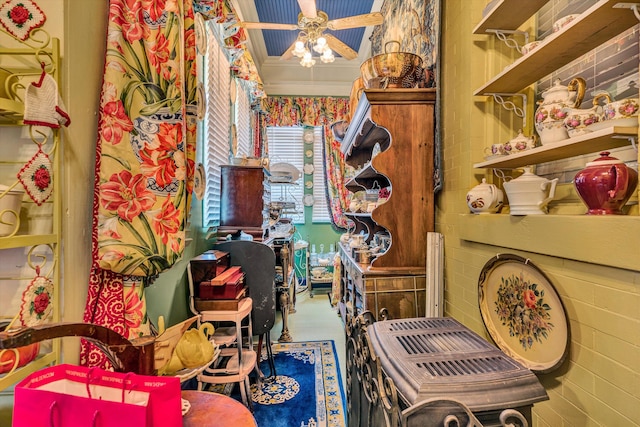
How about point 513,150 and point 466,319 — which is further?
point 466,319

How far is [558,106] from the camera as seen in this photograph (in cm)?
113

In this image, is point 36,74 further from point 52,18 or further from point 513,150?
point 513,150

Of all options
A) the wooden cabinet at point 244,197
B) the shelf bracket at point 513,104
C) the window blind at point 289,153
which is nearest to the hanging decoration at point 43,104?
the shelf bracket at point 513,104

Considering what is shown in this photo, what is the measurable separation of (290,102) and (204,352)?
468 cm

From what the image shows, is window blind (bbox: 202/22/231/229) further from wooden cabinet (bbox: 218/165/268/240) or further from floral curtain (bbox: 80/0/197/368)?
floral curtain (bbox: 80/0/197/368)

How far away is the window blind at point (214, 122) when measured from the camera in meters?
2.62

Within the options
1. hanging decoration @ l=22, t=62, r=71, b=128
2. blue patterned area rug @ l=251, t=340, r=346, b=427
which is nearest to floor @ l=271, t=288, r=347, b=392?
blue patterned area rug @ l=251, t=340, r=346, b=427

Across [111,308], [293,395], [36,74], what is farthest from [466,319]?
[36,74]

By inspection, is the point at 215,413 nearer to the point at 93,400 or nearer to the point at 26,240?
the point at 93,400

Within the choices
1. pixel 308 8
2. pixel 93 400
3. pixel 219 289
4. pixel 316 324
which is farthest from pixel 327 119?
pixel 93 400

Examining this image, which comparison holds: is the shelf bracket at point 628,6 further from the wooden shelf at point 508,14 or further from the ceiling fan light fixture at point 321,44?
the ceiling fan light fixture at point 321,44

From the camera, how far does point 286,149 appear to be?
18.0 ft

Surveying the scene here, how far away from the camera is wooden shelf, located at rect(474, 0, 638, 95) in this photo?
0.97m

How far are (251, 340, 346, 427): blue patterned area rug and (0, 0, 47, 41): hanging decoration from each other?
7.02 feet
